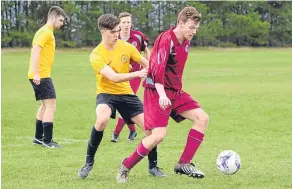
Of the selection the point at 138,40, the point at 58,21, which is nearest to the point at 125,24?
the point at 138,40

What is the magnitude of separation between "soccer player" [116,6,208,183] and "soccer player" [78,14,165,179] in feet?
1.45

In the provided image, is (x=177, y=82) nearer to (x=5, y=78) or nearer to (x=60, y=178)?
(x=60, y=178)

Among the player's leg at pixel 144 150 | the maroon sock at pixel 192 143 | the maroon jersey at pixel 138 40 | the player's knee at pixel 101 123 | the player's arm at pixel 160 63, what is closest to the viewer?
the player's arm at pixel 160 63

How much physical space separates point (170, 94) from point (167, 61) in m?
0.39

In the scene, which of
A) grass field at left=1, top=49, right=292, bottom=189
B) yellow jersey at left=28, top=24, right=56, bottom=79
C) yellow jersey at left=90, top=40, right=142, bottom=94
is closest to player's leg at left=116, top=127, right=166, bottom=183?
grass field at left=1, top=49, right=292, bottom=189

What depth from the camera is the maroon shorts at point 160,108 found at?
7062mm

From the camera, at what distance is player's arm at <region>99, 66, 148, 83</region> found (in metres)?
7.02

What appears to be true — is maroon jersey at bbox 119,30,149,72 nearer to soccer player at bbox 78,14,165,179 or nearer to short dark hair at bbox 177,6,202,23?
soccer player at bbox 78,14,165,179

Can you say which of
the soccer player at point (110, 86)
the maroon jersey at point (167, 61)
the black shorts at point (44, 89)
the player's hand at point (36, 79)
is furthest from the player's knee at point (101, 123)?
the black shorts at point (44, 89)

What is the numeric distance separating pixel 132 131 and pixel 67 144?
122cm

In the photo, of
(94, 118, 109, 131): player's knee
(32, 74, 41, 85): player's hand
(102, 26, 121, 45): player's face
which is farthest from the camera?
(32, 74, 41, 85): player's hand

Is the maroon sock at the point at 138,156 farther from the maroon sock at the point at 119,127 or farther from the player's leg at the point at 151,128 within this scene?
the maroon sock at the point at 119,127

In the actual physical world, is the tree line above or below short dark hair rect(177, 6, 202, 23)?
below

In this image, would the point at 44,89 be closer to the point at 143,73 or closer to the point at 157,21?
the point at 143,73
